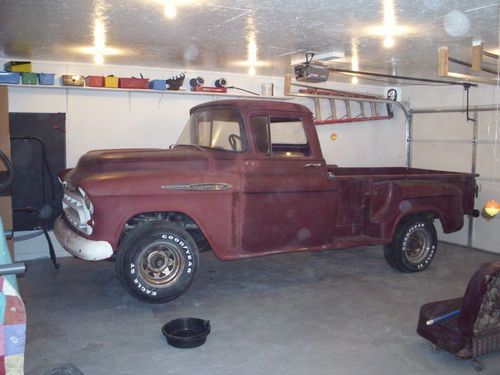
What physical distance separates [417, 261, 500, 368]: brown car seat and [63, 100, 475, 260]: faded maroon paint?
215cm

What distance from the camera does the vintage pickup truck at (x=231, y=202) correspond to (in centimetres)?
488

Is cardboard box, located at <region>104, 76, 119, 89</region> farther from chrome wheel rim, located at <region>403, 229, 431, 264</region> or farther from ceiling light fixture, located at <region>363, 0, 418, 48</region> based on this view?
chrome wheel rim, located at <region>403, 229, 431, 264</region>

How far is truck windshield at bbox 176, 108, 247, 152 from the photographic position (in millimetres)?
5531

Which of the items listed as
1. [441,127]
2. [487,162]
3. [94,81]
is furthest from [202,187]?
[441,127]

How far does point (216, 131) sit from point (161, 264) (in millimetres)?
1685

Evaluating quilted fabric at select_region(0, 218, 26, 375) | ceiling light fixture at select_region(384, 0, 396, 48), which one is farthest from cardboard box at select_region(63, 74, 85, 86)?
quilted fabric at select_region(0, 218, 26, 375)

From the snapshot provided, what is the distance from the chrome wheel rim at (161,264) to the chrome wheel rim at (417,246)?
10.0ft

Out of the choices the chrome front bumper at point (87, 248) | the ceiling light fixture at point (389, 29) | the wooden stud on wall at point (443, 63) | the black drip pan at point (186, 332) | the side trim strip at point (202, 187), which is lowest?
the black drip pan at point (186, 332)

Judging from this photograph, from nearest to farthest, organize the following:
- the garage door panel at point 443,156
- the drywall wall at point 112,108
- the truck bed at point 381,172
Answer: the drywall wall at point 112,108
the truck bed at point 381,172
the garage door panel at point 443,156

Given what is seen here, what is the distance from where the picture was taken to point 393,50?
5.99 m

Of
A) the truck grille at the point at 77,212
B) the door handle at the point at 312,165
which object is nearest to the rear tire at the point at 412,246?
the door handle at the point at 312,165

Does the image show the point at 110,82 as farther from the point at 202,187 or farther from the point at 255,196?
the point at 255,196

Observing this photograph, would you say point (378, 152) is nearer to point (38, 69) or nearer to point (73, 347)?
point (38, 69)

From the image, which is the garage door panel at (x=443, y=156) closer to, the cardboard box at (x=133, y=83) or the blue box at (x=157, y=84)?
the blue box at (x=157, y=84)
